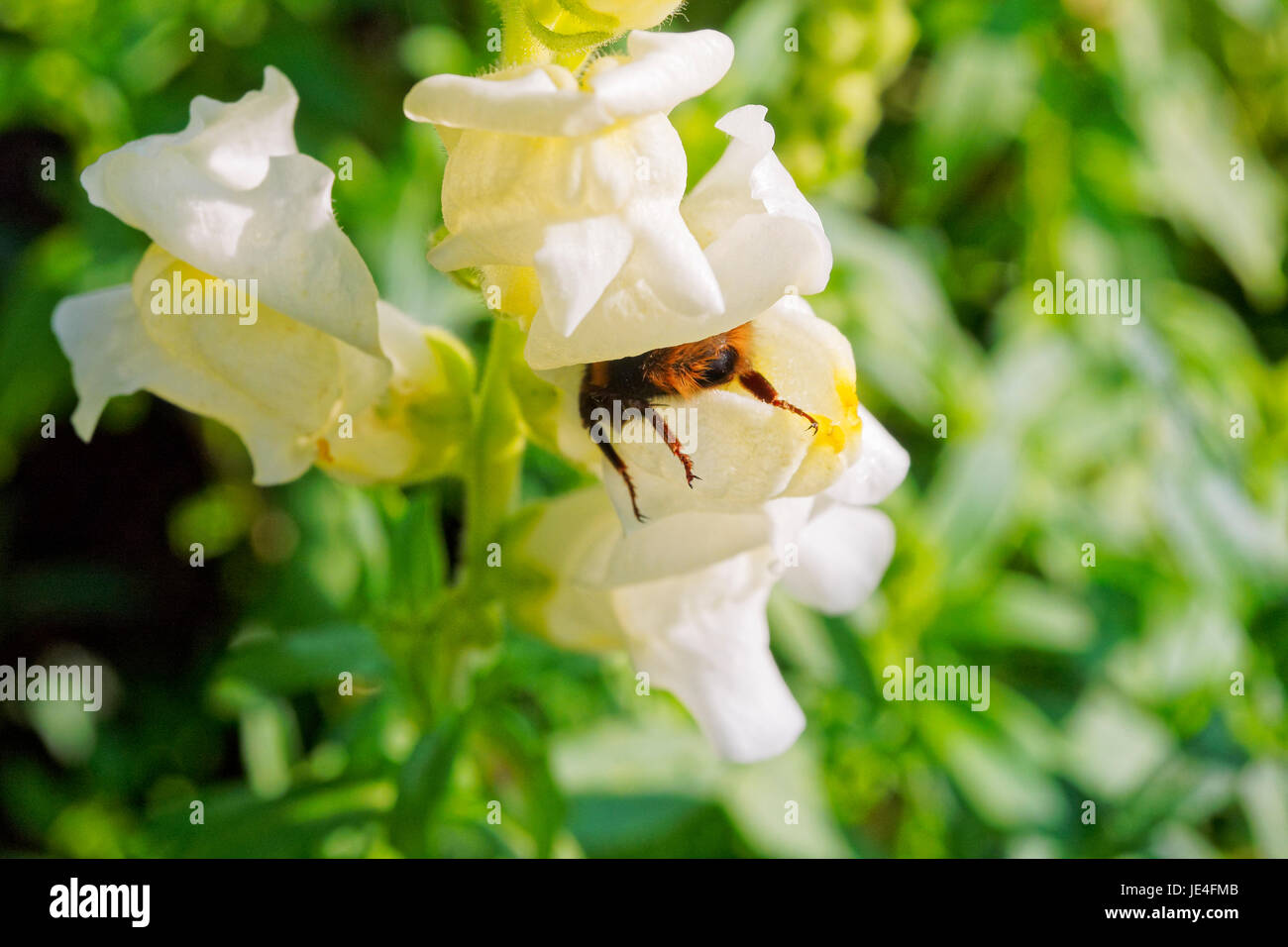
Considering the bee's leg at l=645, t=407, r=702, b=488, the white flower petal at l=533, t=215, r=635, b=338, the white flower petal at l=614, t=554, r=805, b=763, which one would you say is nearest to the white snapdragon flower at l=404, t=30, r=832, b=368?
the white flower petal at l=533, t=215, r=635, b=338

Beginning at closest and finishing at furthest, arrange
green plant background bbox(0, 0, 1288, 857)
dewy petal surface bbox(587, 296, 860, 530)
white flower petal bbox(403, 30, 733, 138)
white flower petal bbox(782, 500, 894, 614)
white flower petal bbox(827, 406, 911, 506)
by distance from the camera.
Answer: white flower petal bbox(403, 30, 733, 138), dewy petal surface bbox(587, 296, 860, 530), white flower petal bbox(827, 406, 911, 506), white flower petal bbox(782, 500, 894, 614), green plant background bbox(0, 0, 1288, 857)

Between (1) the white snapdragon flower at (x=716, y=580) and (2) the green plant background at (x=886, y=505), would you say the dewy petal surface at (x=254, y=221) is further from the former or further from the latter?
(2) the green plant background at (x=886, y=505)

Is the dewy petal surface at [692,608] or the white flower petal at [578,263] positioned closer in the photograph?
the white flower petal at [578,263]

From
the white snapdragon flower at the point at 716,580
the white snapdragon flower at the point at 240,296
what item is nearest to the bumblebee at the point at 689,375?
the white snapdragon flower at the point at 716,580

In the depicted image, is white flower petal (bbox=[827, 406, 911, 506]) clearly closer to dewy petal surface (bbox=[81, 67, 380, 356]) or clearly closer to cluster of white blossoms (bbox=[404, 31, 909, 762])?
cluster of white blossoms (bbox=[404, 31, 909, 762])
